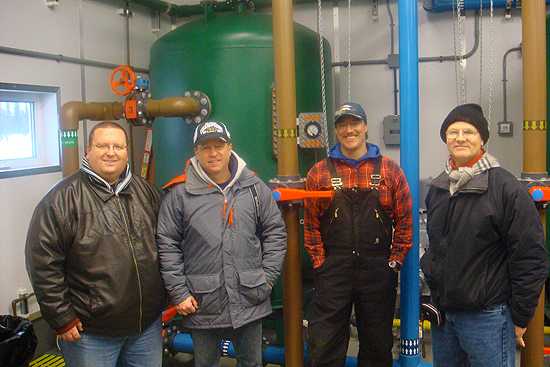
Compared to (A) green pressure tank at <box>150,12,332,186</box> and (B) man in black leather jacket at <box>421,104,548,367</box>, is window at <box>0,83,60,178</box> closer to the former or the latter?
(A) green pressure tank at <box>150,12,332,186</box>

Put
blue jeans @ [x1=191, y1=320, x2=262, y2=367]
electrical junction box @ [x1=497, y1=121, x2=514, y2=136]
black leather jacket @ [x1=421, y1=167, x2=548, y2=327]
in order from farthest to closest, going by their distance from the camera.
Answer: electrical junction box @ [x1=497, y1=121, x2=514, y2=136] → blue jeans @ [x1=191, y1=320, x2=262, y2=367] → black leather jacket @ [x1=421, y1=167, x2=548, y2=327]

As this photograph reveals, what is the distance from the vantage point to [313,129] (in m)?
2.73

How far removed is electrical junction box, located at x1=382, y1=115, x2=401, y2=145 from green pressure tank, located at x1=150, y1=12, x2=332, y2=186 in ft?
2.72

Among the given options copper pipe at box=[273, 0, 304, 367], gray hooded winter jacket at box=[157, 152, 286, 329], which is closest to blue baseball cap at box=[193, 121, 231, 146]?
gray hooded winter jacket at box=[157, 152, 286, 329]

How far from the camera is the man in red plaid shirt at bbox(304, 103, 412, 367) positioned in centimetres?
220

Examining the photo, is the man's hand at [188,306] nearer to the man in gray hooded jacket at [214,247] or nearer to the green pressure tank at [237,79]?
the man in gray hooded jacket at [214,247]

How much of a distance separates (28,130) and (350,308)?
2.37 m

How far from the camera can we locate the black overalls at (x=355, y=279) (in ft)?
7.22

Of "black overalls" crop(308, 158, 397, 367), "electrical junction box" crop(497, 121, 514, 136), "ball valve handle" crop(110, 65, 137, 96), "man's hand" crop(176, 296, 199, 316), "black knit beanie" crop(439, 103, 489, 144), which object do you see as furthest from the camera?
"electrical junction box" crop(497, 121, 514, 136)

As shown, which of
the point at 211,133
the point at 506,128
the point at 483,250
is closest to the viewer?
the point at 483,250

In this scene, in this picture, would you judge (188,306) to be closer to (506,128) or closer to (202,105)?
(202,105)

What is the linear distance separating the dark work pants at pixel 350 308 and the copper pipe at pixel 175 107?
1.39 metres

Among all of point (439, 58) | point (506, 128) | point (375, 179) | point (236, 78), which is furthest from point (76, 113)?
point (506, 128)

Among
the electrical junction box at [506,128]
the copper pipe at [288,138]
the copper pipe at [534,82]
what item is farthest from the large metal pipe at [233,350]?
the electrical junction box at [506,128]
